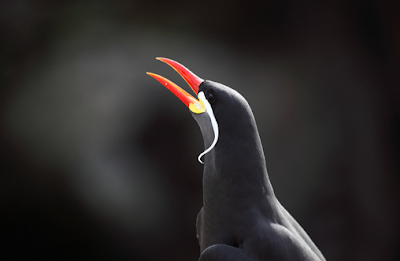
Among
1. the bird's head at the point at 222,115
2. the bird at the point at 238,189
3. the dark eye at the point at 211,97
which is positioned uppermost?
the dark eye at the point at 211,97

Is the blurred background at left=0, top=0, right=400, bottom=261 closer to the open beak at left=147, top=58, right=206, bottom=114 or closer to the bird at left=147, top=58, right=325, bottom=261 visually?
the open beak at left=147, top=58, right=206, bottom=114

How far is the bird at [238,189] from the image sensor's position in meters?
0.97

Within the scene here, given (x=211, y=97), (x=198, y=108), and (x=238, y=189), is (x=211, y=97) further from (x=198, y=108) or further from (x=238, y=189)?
(x=238, y=189)

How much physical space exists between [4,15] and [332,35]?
6.28 feet

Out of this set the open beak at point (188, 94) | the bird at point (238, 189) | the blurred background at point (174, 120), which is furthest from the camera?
the blurred background at point (174, 120)

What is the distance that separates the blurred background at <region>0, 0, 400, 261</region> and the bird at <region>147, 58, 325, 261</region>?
917 millimetres

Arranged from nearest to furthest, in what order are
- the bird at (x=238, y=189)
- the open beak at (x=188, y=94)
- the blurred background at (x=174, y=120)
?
the bird at (x=238, y=189) → the open beak at (x=188, y=94) → the blurred background at (x=174, y=120)

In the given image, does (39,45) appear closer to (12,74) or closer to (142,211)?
(12,74)

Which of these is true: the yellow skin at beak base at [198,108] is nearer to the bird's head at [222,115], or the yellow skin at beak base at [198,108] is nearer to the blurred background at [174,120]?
the bird's head at [222,115]

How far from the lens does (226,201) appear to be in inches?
40.3

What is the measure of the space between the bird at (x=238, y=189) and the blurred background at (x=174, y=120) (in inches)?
36.1

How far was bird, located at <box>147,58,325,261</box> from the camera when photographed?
38.3 inches

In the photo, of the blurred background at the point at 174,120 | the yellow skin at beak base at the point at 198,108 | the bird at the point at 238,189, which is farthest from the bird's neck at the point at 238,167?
the blurred background at the point at 174,120

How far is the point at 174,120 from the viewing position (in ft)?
6.44
